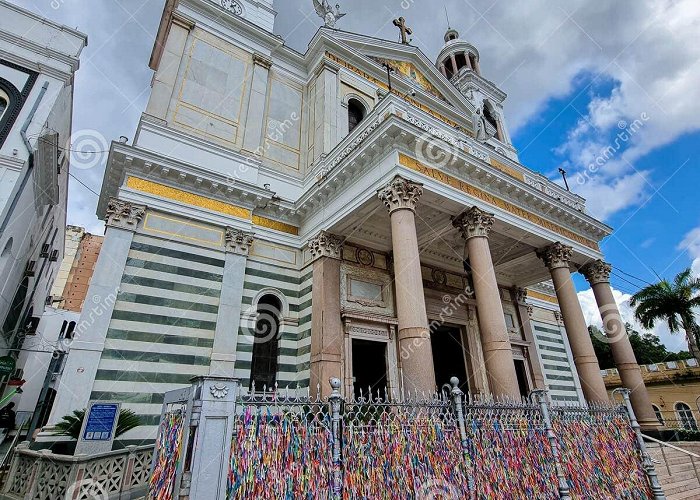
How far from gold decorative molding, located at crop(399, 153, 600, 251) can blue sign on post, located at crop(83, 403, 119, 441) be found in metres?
8.62

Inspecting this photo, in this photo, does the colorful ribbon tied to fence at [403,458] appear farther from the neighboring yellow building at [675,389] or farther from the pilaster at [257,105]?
the neighboring yellow building at [675,389]

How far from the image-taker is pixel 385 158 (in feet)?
32.4

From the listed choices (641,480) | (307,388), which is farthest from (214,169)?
(641,480)

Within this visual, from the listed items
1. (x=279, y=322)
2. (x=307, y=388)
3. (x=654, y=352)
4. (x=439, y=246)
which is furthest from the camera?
(x=654, y=352)

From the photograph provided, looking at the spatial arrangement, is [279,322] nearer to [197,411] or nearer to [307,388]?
[307,388]

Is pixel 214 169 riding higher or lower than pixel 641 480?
higher

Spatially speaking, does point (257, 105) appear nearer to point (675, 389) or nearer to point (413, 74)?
point (413, 74)

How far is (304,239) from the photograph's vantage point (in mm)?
12844

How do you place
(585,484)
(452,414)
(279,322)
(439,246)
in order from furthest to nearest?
(439,246)
(279,322)
(585,484)
(452,414)

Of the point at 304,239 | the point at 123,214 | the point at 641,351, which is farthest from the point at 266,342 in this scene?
the point at 641,351

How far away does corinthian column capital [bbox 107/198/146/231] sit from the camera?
980 cm

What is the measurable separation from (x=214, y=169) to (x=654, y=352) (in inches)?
2154

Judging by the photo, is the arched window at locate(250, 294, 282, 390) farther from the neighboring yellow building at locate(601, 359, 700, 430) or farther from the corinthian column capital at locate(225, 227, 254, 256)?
the neighboring yellow building at locate(601, 359, 700, 430)

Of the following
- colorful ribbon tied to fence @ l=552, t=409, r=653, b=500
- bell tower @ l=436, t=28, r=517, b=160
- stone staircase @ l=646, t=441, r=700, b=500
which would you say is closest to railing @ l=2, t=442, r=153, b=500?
colorful ribbon tied to fence @ l=552, t=409, r=653, b=500
